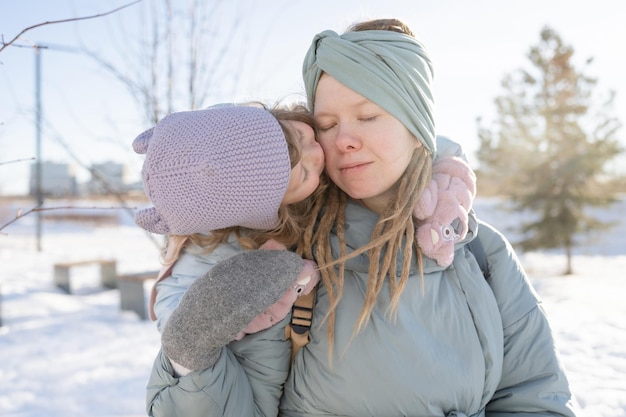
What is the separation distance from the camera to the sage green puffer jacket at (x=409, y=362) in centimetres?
151

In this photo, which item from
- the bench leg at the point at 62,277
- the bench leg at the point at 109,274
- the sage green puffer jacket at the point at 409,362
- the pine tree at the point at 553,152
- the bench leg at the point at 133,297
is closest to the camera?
the sage green puffer jacket at the point at 409,362

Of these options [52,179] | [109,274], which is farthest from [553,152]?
[52,179]

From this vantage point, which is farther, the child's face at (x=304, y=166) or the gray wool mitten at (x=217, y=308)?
the child's face at (x=304, y=166)

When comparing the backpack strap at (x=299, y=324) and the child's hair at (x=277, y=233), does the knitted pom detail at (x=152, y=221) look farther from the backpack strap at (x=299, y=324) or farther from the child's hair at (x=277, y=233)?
the backpack strap at (x=299, y=324)

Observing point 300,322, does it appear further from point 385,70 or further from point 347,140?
point 385,70

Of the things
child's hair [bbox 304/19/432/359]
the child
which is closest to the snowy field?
the child

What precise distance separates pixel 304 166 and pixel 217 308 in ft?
1.82

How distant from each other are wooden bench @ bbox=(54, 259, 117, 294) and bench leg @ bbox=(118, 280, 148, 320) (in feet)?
6.88

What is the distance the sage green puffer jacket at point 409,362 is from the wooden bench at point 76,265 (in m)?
7.74

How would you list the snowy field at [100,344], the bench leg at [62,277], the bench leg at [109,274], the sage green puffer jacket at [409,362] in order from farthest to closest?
the bench leg at [109,274] < the bench leg at [62,277] < the snowy field at [100,344] < the sage green puffer jacket at [409,362]

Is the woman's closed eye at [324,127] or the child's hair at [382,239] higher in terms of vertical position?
the woman's closed eye at [324,127]

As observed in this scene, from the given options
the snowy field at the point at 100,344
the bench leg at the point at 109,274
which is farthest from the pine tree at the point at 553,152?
the bench leg at the point at 109,274

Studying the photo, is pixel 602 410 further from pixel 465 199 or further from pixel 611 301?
pixel 611 301

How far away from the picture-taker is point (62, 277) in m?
8.40
